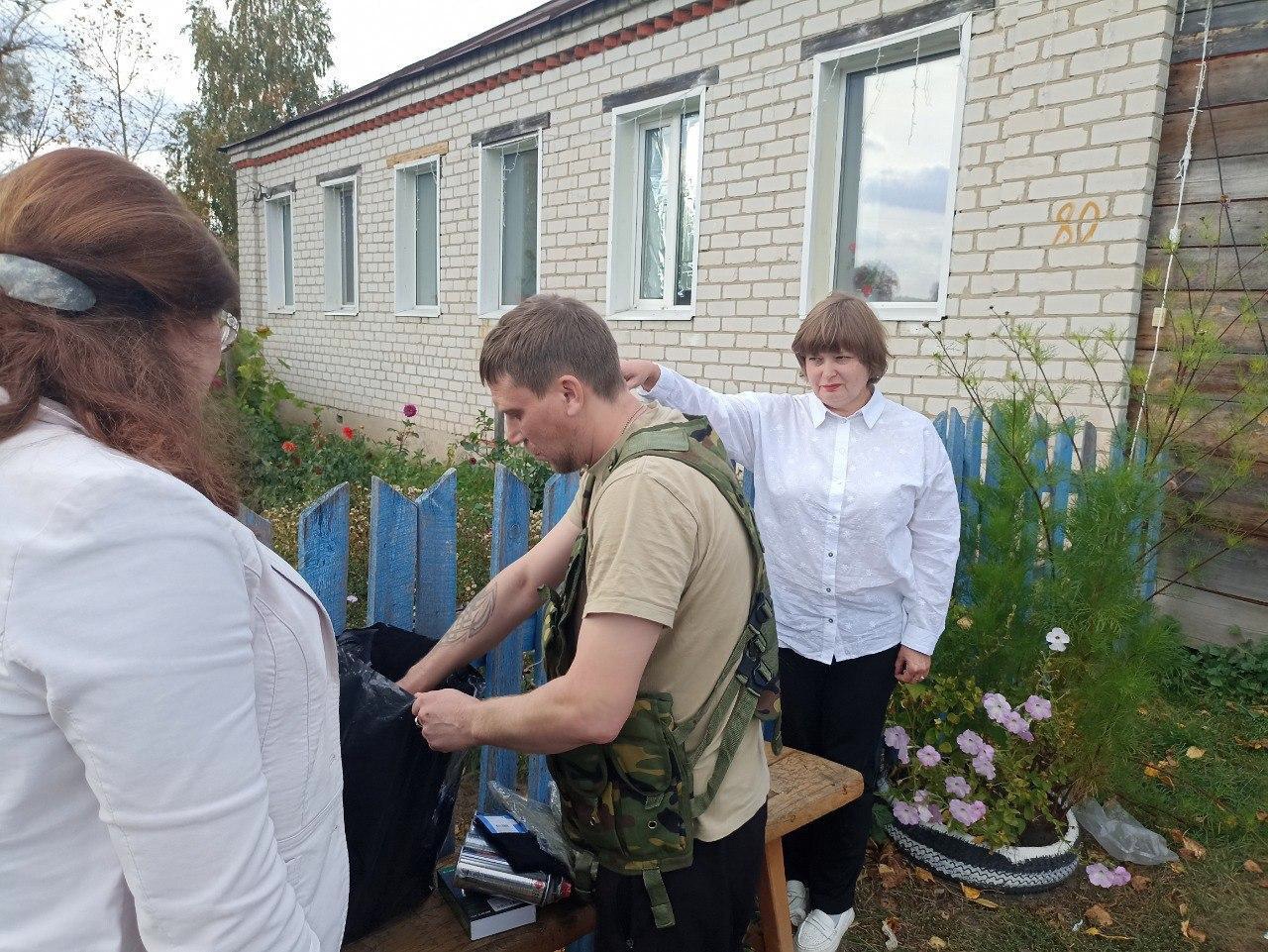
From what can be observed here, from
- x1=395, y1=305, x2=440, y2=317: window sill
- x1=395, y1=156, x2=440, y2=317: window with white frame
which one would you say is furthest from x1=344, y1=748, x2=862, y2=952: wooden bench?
x1=395, y1=156, x2=440, y2=317: window with white frame

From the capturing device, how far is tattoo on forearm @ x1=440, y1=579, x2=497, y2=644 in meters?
1.86

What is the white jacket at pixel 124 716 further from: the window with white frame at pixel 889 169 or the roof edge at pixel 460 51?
the roof edge at pixel 460 51

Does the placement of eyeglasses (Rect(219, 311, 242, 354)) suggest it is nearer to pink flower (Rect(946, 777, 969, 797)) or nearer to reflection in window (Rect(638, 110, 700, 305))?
pink flower (Rect(946, 777, 969, 797))

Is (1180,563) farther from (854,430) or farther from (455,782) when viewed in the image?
(455,782)

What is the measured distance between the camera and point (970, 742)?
111 inches

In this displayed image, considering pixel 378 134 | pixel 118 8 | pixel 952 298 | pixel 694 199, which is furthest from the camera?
pixel 118 8

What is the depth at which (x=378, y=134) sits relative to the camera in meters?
9.80

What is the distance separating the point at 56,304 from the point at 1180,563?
486cm

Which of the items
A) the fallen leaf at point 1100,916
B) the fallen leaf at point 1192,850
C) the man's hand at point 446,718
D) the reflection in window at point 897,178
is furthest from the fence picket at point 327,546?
the reflection in window at point 897,178

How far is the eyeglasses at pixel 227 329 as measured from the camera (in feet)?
3.25

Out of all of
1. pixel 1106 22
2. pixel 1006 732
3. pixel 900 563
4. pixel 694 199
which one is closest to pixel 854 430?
pixel 900 563

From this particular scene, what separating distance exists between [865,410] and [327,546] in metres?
1.66

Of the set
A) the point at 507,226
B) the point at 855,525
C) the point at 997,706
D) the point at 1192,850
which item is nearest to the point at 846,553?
the point at 855,525

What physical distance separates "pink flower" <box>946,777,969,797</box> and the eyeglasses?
2.68 m
